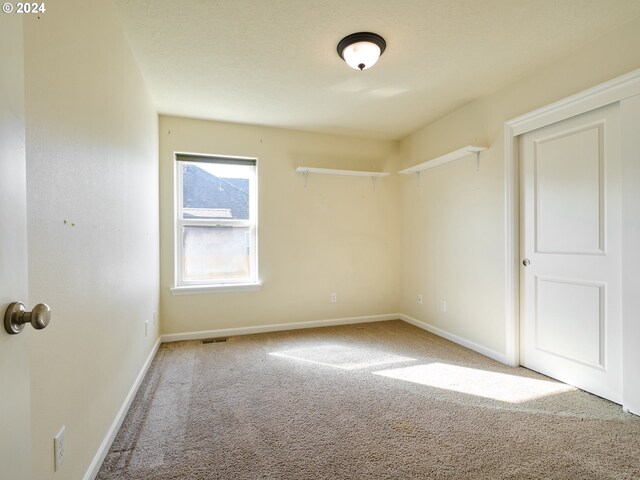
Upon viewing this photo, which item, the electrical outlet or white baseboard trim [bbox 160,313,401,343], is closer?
the electrical outlet

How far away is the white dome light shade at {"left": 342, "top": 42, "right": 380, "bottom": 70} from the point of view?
224cm

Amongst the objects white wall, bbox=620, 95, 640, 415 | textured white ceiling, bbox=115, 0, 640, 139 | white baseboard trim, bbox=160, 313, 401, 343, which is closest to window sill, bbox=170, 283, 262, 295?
white baseboard trim, bbox=160, 313, 401, 343

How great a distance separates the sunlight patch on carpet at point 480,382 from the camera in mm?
2369

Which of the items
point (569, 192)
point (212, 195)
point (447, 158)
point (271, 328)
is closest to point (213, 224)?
point (212, 195)

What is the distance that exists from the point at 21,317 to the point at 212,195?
3326 millimetres

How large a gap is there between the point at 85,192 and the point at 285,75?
6.16ft

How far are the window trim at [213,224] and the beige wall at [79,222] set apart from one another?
52.2 inches

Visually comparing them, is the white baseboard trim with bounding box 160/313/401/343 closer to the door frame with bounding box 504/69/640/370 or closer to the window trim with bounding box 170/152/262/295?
the window trim with bounding box 170/152/262/295

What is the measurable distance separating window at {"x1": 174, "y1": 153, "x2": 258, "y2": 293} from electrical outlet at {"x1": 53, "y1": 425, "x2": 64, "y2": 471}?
2469 mm

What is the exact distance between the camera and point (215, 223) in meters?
3.88

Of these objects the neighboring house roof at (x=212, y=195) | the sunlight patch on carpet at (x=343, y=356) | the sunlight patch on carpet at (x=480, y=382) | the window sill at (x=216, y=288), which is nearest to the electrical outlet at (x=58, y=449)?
the sunlight patch on carpet at (x=343, y=356)

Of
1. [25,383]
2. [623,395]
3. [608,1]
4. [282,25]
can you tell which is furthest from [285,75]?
[623,395]

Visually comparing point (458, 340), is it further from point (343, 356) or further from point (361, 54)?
point (361, 54)

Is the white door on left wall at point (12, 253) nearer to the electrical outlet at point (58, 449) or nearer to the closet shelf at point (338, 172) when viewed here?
the electrical outlet at point (58, 449)
